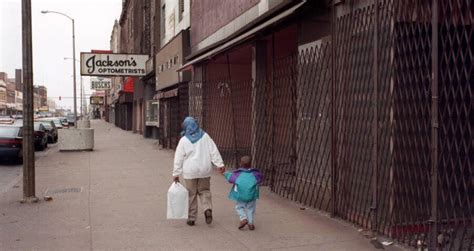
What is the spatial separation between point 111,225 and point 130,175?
581 cm

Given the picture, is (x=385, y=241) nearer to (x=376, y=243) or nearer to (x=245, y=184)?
(x=376, y=243)

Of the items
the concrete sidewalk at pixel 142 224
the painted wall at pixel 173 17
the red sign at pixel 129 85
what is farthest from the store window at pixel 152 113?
the concrete sidewalk at pixel 142 224

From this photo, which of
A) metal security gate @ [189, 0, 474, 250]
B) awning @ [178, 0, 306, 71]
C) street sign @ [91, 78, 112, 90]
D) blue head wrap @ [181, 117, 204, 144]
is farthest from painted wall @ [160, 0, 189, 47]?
street sign @ [91, 78, 112, 90]

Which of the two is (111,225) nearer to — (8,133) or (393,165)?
(393,165)

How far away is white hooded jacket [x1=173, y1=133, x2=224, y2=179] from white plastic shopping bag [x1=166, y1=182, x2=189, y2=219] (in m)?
0.20

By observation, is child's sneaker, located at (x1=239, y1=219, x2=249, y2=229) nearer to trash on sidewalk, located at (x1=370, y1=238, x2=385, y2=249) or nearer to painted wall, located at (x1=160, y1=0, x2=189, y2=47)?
trash on sidewalk, located at (x1=370, y1=238, x2=385, y2=249)

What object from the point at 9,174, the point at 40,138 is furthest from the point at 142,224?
the point at 40,138

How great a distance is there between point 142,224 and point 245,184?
172 cm

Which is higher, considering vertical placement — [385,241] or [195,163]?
[195,163]

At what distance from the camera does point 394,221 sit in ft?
20.4

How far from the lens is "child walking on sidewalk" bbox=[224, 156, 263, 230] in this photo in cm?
682

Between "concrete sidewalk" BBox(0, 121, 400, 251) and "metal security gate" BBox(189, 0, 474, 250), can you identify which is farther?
"concrete sidewalk" BBox(0, 121, 400, 251)

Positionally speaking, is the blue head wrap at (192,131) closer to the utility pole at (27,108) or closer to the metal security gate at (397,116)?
the metal security gate at (397,116)

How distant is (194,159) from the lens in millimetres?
7188
